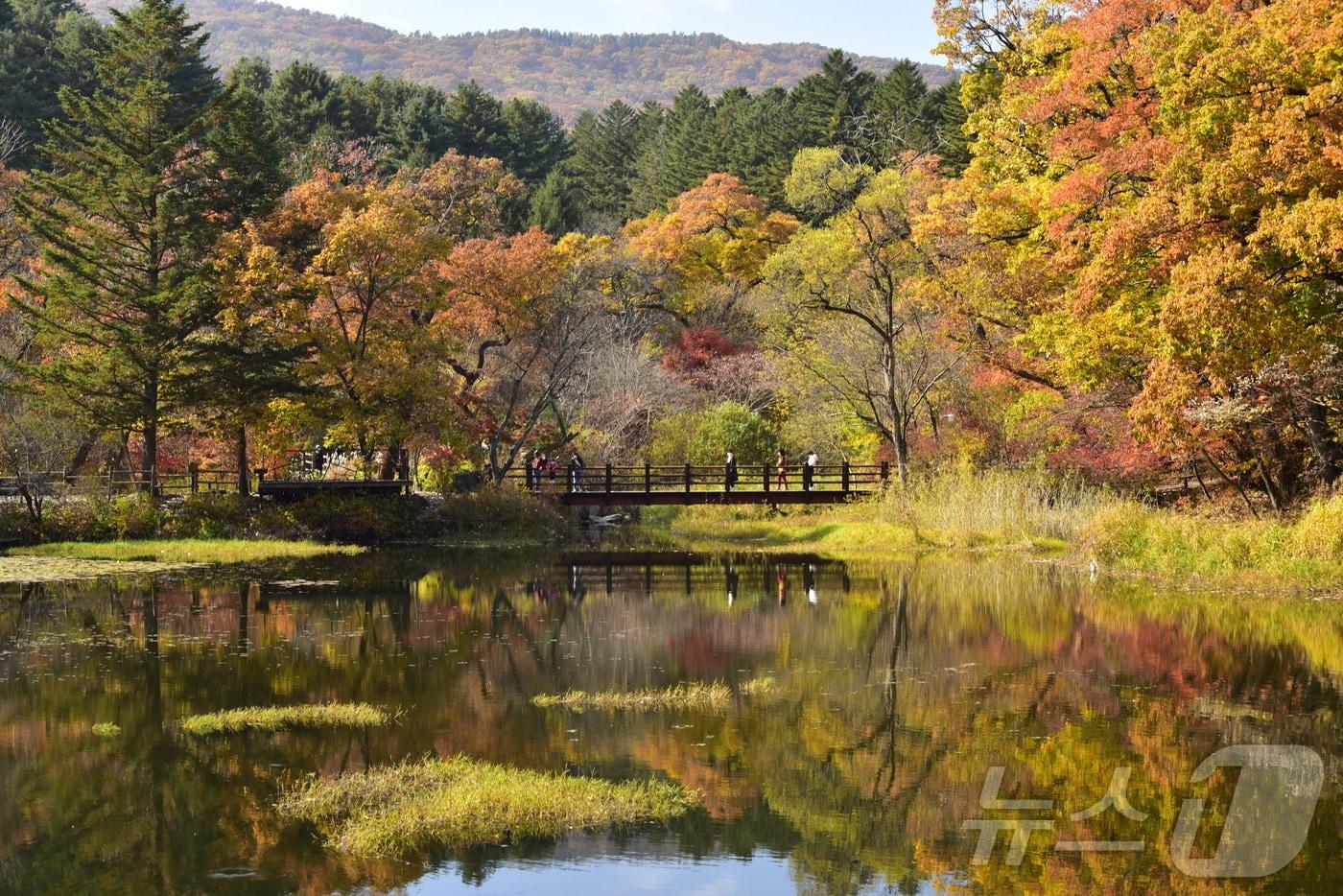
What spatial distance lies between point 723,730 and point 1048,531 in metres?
18.4

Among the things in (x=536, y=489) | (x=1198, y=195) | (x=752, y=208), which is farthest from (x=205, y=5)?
(x=1198, y=195)

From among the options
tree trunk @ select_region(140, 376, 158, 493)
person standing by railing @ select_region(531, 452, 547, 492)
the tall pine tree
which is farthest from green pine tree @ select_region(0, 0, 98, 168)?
person standing by railing @ select_region(531, 452, 547, 492)

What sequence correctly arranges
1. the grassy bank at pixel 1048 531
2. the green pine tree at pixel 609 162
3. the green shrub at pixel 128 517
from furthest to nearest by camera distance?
the green pine tree at pixel 609 162 < the green shrub at pixel 128 517 < the grassy bank at pixel 1048 531

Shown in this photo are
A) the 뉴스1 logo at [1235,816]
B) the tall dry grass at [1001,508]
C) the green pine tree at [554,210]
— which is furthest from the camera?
the green pine tree at [554,210]

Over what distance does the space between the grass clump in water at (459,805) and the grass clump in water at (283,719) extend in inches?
81.3

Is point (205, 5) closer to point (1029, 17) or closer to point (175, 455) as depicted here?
point (175, 455)

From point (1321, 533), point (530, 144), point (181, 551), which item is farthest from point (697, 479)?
point (530, 144)

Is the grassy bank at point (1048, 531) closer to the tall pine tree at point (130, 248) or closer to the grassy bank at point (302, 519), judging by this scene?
the grassy bank at point (302, 519)

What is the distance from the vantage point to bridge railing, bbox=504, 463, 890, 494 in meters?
38.2

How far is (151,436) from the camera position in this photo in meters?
33.9

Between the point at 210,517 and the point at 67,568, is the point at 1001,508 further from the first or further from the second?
the point at 67,568

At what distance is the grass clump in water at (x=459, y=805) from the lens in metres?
9.95

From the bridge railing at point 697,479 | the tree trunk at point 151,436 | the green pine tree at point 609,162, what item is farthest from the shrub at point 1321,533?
the green pine tree at point 609,162

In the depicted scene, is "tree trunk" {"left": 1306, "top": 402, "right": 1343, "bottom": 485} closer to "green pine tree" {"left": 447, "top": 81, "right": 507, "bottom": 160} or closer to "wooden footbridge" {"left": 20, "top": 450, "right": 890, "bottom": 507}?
"wooden footbridge" {"left": 20, "top": 450, "right": 890, "bottom": 507}
